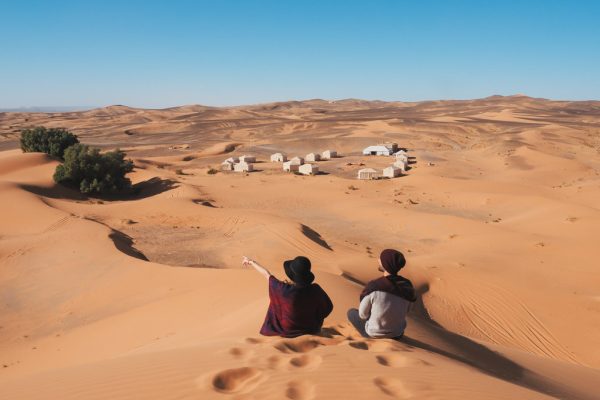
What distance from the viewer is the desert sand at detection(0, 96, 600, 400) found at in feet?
15.7

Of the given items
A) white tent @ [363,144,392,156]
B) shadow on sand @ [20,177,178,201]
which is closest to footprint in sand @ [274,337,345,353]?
shadow on sand @ [20,177,178,201]

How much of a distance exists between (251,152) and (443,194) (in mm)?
27203

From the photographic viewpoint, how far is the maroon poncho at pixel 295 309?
5.49 metres

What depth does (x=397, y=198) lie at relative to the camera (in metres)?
27.8

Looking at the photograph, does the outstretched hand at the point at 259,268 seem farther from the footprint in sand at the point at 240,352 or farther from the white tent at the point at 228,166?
the white tent at the point at 228,166

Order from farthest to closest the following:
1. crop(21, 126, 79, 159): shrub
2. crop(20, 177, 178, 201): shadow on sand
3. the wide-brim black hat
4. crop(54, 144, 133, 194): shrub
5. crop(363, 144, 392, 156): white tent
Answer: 1. crop(363, 144, 392, 156): white tent
2. crop(21, 126, 79, 159): shrub
3. crop(54, 144, 133, 194): shrub
4. crop(20, 177, 178, 201): shadow on sand
5. the wide-brim black hat

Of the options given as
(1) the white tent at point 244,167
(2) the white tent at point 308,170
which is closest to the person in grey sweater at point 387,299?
(2) the white tent at point 308,170

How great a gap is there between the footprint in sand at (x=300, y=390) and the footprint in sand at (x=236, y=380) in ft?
1.10

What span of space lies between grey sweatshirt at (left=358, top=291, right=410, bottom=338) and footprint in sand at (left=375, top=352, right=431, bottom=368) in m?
0.46

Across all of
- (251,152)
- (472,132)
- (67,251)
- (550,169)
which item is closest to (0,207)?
(67,251)

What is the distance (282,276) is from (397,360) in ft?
23.5

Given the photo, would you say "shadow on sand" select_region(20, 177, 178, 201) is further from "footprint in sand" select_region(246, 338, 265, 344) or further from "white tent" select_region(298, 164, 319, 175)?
"footprint in sand" select_region(246, 338, 265, 344)

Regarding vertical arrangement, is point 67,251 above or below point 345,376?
below

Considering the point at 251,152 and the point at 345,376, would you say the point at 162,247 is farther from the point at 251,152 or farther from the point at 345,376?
the point at 251,152
